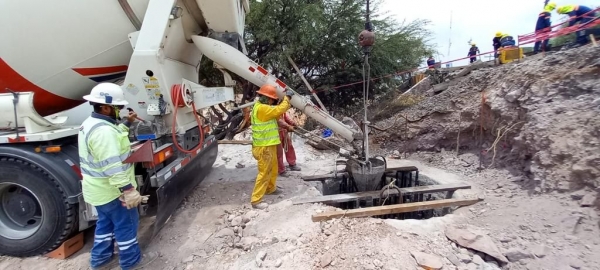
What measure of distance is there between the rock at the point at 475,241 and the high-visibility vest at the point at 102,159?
3084 mm

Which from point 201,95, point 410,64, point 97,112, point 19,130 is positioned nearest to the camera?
point 97,112

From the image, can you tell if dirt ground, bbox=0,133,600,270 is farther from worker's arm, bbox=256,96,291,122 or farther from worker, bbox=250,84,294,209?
worker's arm, bbox=256,96,291,122

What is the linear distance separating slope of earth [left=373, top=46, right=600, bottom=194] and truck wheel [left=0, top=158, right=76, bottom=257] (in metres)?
5.33

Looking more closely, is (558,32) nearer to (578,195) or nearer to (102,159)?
(578,195)

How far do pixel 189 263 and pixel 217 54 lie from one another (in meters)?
2.39

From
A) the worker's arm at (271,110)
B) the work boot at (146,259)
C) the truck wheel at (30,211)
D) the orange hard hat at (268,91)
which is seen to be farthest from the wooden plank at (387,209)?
the truck wheel at (30,211)

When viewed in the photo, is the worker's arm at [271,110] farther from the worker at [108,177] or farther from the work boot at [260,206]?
the worker at [108,177]

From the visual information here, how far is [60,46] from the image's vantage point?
129 inches

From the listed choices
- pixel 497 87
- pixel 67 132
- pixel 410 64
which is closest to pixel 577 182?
pixel 497 87

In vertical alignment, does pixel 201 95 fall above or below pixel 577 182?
above

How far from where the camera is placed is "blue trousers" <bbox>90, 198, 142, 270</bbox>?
2885 millimetres

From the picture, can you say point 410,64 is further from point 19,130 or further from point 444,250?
point 19,130

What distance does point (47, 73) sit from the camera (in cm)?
339

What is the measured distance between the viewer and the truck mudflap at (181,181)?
3328 millimetres
